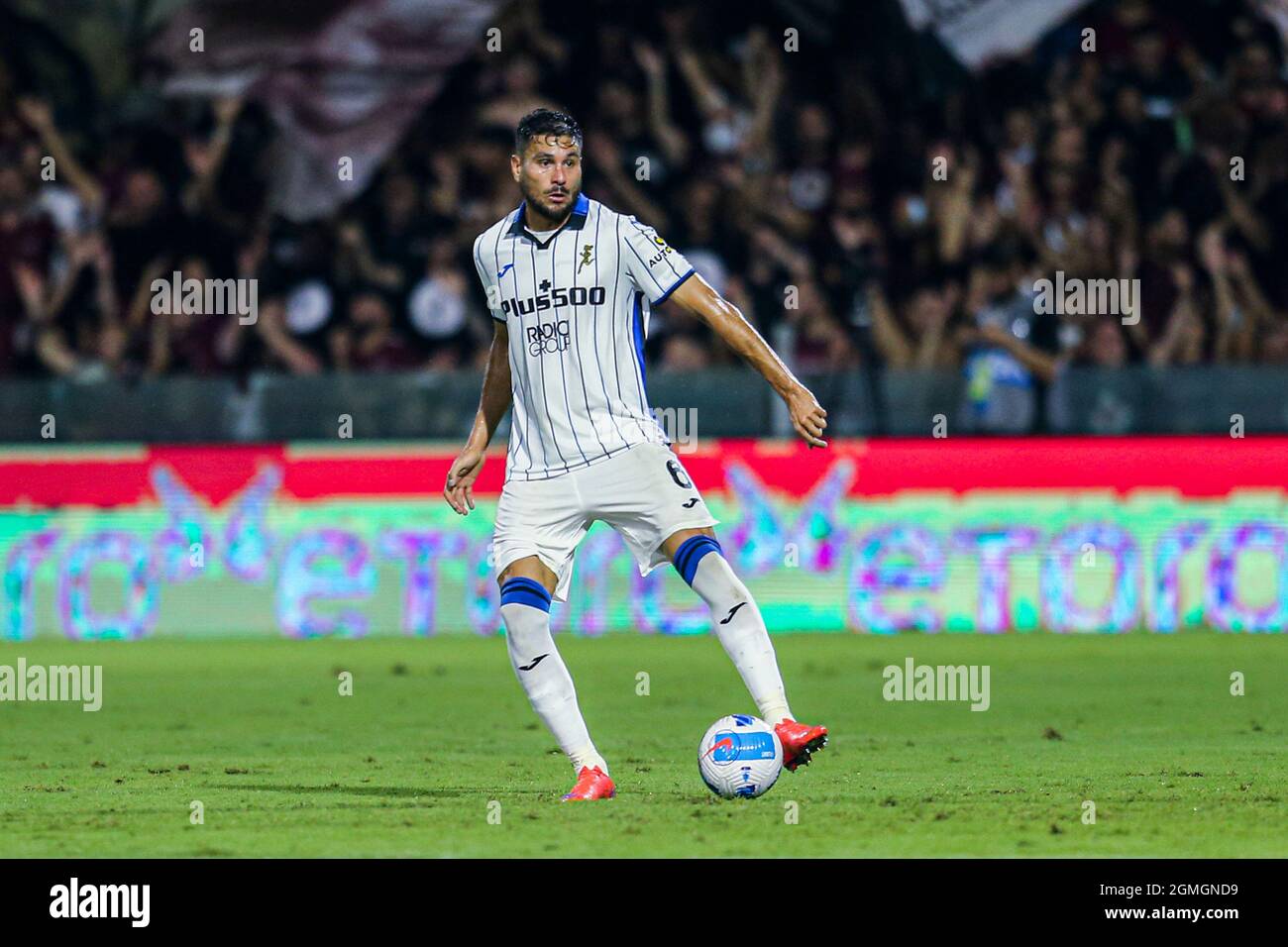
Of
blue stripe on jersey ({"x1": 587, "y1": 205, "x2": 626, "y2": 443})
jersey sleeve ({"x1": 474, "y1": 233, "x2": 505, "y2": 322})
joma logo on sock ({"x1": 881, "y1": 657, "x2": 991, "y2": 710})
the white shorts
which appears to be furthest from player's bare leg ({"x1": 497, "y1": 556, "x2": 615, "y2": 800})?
joma logo on sock ({"x1": 881, "y1": 657, "x2": 991, "y2": 710})

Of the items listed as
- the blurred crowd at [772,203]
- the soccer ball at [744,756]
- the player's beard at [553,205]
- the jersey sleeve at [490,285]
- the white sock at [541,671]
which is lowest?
the soccer ball at [744,756]

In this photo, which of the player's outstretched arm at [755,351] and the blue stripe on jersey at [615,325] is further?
the blue stripe on jersey at [615,325]

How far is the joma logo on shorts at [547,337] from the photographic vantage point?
7.99 meters

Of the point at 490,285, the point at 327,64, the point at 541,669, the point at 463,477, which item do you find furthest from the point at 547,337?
the point at 327,64

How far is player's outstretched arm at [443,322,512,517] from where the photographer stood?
834 cm

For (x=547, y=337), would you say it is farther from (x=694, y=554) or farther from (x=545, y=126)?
(x=694, y=554)

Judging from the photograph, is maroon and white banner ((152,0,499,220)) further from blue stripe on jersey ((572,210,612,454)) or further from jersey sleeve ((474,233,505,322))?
blue stripe on jersey ((572,210,612,454))

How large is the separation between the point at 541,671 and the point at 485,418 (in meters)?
1.05

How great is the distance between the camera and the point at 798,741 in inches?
304

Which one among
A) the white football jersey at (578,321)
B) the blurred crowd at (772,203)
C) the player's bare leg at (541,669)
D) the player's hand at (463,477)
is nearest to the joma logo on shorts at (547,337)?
the white football jersey at (578,321)

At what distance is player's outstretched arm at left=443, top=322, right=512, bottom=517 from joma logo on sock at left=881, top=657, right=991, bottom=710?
3.89 m

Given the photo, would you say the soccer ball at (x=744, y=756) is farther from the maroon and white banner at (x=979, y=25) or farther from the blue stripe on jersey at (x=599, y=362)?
the maroon and white banner at (x=979, y=25)

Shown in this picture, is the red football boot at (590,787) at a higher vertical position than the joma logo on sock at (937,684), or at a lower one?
lower
